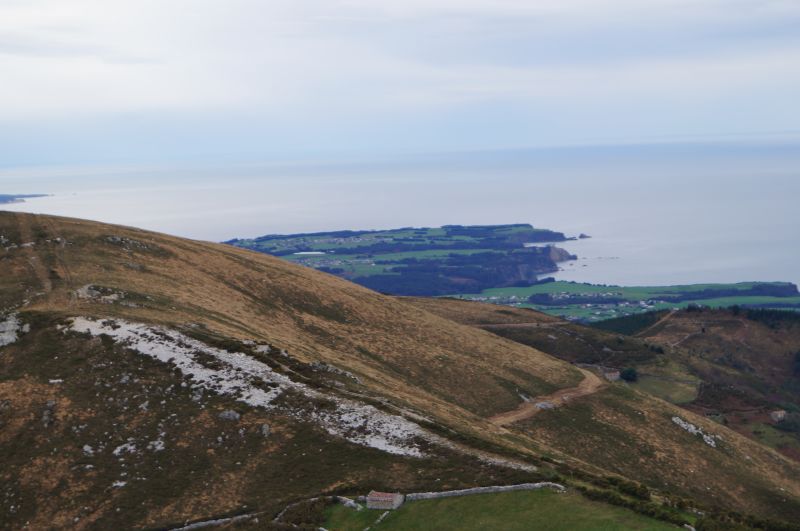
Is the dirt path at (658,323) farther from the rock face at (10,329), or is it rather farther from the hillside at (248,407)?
the rock face at (10,329)

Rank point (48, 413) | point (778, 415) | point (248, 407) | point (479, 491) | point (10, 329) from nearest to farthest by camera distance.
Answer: point (479, 491) < point (48, 413) < point (248, 407) < point (10, 329) < point (778, 415)

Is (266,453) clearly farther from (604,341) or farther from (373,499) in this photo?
(604,341)

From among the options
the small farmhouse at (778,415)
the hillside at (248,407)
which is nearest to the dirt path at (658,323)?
the small farmhouse at (778,415)

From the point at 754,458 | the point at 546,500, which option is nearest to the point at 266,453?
the point at 546,500

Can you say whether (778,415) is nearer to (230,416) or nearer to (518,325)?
(518,325)

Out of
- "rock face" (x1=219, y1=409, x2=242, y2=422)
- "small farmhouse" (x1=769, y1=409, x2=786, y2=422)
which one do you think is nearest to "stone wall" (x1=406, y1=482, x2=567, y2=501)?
"rock face" (x1=219, y1=409, x2=242, y2=422)

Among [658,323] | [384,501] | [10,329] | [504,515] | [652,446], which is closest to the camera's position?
[504,515]

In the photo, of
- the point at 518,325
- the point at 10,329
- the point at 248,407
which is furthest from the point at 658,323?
the point at 10,329

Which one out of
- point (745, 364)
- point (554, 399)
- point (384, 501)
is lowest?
point (745, 364)

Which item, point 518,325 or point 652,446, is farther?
point 518,325

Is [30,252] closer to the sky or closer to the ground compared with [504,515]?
closer to the sky
